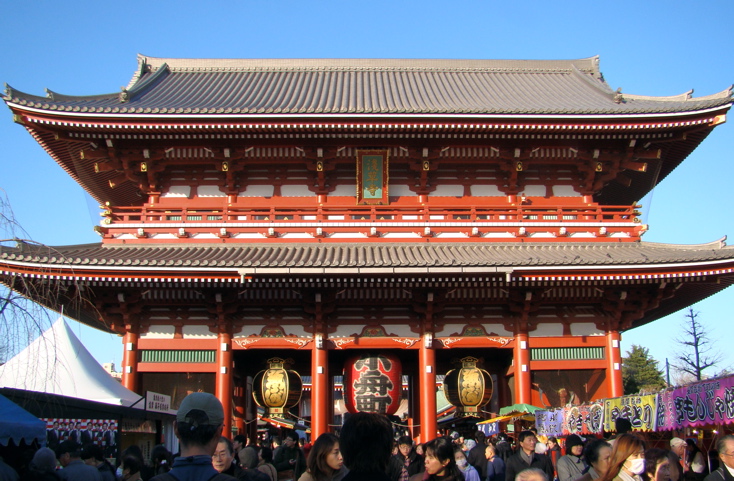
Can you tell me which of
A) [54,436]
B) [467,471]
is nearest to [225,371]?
[54,436]

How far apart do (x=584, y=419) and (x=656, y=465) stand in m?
7.03

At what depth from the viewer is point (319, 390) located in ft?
54.6

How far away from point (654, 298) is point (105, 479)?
1434cm

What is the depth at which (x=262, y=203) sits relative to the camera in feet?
60.7

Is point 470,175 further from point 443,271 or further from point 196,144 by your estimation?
point 196,144

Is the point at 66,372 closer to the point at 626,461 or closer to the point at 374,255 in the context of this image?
the point at 374,255

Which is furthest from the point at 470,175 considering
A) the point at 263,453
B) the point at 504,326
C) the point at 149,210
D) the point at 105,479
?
the point at 105,479

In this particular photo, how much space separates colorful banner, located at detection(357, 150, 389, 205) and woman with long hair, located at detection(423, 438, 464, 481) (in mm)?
12628

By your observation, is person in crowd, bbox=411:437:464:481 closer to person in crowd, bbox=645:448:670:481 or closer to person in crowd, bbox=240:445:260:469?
person in crowd, bbox=645:448:670:481

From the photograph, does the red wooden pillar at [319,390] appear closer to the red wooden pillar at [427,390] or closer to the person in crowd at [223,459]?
the red wooden pillar at [427,390]

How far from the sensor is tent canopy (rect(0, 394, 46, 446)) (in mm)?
6449

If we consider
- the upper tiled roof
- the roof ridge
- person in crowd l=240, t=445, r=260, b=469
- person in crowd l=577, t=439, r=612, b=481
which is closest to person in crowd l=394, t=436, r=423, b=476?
person in crowd l=240, t=445, r=260, b=469

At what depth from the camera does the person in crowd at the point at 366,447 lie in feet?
12.8

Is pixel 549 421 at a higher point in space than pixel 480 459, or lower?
A: higher
